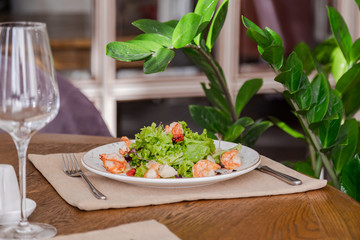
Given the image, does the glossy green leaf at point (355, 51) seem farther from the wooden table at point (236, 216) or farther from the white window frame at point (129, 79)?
the white window frame at point (129, 79)

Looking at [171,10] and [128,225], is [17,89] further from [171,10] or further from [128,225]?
[171,10]

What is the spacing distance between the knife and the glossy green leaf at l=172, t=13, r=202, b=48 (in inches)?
12.6

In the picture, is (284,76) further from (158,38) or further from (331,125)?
(158,38)

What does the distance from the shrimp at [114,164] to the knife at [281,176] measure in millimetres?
261

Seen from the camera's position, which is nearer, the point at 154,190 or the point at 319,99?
A: the point at 154,190

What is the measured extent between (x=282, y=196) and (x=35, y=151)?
613 millimetres

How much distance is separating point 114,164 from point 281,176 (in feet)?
0.97

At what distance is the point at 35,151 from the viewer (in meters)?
1.35

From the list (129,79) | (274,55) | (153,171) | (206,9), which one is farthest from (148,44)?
(129,79)

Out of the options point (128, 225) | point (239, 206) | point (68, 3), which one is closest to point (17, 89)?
point (128, 225)

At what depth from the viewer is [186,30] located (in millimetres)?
1260

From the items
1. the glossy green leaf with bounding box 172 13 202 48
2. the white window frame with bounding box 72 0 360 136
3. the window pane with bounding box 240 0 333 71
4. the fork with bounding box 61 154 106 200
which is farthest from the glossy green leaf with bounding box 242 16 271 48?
the window pane with bounding box 240 0 333 71

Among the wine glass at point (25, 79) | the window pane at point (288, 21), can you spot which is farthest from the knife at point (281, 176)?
the window pane at point (288, 21)

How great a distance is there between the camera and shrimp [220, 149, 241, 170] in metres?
1.04
